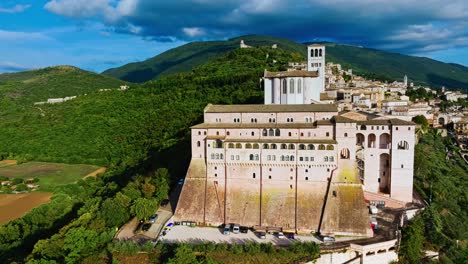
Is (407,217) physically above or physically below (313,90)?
below

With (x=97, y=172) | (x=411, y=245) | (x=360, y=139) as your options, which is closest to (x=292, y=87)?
(x=360, y=139)

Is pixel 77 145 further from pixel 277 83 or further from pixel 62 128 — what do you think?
pixel 277 83

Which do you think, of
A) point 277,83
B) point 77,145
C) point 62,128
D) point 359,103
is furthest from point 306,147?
point 62,128

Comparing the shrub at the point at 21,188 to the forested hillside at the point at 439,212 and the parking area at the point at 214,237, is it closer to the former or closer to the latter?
the parking area at the point at 214,237

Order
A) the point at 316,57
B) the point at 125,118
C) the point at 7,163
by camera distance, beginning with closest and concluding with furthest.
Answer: the point at 316,57 → the point at 7,163 → the point at 125,118

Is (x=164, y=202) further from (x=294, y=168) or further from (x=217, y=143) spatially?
(x=294, y=168)

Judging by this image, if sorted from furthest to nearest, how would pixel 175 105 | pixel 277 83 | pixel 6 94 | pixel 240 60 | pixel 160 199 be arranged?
pixel 6 94 < pixel 240 60 < pixel 175 105 < pixel 277 83 < pixel 160 199
